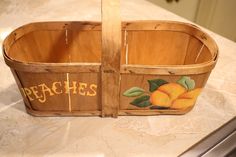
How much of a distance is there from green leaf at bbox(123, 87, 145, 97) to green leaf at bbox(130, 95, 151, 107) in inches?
0.5

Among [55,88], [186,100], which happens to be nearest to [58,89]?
[55,88]

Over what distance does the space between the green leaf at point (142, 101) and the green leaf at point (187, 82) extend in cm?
6

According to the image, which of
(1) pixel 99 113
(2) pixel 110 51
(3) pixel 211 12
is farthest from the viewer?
(3) pixel 211 12

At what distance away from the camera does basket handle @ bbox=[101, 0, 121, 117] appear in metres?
0.46

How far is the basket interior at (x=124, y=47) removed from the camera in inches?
23.7

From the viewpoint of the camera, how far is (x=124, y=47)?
2.13 ft

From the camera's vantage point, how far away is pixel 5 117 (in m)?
0.57

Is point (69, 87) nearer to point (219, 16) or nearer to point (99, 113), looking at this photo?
point (99, 113)

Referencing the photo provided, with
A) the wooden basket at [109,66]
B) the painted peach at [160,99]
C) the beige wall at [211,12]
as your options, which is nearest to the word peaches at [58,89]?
the wooden basket at [109,66]

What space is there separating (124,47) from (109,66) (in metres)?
0.18

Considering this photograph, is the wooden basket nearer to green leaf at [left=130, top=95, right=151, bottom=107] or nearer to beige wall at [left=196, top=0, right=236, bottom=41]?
green leaf at [left=130, top=95, right=151, bottom=107]

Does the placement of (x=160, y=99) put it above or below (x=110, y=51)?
below

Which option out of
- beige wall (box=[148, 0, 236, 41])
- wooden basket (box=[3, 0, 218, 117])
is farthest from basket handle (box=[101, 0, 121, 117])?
beige wall (box=[148, 0, 236, 41])

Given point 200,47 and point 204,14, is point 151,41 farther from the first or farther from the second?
point 204,14
